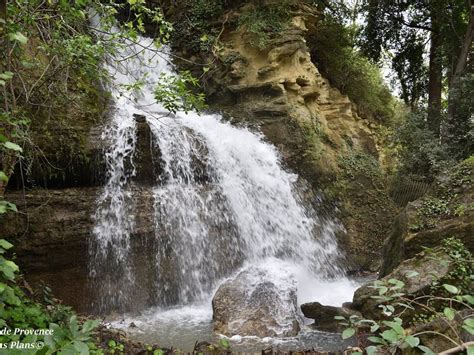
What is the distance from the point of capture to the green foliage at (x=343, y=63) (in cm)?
1366

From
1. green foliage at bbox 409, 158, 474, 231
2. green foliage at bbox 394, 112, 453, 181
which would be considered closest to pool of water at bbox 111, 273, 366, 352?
green foliage at bbox 409, 158, 474, 231

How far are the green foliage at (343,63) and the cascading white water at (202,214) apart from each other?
5.61 metres

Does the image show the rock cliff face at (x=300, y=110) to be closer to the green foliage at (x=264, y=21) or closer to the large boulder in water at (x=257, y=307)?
the green foliage at (x=264, y=21)

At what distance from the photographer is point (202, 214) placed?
25.4 ft

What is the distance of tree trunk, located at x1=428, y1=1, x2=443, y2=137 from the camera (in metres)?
10.9

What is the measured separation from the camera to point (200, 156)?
28.0 ft

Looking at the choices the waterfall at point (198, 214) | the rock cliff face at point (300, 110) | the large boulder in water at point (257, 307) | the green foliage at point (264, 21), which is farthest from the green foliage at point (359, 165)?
the large boulder in water at point (257, 307)

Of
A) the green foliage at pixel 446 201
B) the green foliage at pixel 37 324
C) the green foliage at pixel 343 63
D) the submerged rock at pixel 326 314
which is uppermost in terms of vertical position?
the green foliage at pixel 343 63

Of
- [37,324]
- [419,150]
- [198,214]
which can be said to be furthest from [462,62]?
[37,324]

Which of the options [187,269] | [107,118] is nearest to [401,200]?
[187,269]

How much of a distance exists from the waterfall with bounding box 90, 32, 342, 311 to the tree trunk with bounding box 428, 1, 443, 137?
15.8 feet

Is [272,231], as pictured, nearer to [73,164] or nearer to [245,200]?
[245,200]

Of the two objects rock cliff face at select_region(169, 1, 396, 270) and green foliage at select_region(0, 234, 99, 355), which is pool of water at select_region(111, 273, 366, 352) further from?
rock cliff face at select_region(169, 1, 396, 270)

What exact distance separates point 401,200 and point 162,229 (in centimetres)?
765
